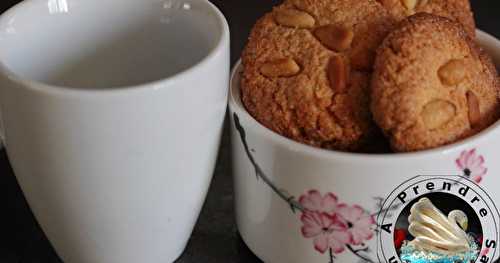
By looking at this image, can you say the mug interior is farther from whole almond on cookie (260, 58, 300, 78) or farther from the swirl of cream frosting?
the swirl of cream frosting

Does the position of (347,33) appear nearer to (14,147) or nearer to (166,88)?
(166,88)

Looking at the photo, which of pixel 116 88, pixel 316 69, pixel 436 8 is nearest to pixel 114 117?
pixel 116 88

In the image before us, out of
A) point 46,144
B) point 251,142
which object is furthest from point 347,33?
point 46,144

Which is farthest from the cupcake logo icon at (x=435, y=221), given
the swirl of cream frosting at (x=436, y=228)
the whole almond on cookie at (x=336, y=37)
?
the whole almond on cookie at (x=336, y=37)

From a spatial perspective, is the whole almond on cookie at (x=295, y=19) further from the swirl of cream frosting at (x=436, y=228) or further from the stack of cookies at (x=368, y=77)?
the swirl of cream frosting at (x=436, y=228)

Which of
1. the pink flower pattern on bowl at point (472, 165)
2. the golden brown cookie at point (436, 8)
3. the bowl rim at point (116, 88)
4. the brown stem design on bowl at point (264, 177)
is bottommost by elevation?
the brown stem design on bowl at point (264, 177)

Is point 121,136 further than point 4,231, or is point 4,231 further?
point 4,231
